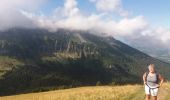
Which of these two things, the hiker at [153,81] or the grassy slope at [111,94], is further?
the grassy slope at [111,94]

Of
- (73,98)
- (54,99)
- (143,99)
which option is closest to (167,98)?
(143,99)

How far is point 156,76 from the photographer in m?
Answer: 23.8

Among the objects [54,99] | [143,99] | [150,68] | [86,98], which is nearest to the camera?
[150,68]

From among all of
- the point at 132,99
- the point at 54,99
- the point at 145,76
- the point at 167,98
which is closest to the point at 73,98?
the point at 54,99

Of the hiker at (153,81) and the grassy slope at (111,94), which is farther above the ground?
the hiker at (153,81)

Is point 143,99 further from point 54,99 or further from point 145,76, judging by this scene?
point 54,99

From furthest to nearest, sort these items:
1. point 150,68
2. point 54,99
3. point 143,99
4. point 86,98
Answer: point 54,99, point 86,98, point 143,99, point 150,68

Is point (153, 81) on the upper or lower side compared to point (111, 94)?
upper

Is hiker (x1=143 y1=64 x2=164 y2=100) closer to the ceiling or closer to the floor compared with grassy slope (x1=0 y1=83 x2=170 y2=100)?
closer to the ceiling

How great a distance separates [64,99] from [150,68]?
15590 millimetres

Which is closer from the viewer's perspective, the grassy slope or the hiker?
the hiker

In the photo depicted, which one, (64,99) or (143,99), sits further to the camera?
(64,99)

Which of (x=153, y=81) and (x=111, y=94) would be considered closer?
(x=153, y=81)

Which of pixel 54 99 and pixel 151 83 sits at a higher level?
pixel 151 83
